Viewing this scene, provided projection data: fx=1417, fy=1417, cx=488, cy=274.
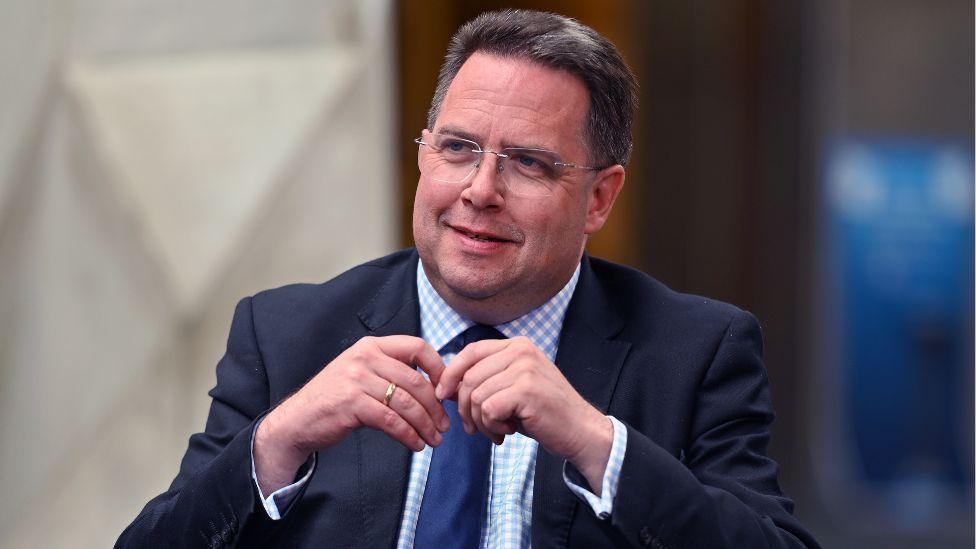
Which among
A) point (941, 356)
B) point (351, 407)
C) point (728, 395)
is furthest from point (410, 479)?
point (941, 356)

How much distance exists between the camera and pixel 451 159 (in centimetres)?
253

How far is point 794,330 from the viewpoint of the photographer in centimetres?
639

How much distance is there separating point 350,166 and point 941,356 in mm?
3215

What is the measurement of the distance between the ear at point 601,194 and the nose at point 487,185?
223 mm

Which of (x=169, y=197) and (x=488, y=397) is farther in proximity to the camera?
(x=169, y=197)

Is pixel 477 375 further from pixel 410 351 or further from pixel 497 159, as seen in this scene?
pixel 497 159

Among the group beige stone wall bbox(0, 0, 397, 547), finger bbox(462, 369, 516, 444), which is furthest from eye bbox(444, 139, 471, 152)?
beige stone wall bbox(0, 0, 397, 547)

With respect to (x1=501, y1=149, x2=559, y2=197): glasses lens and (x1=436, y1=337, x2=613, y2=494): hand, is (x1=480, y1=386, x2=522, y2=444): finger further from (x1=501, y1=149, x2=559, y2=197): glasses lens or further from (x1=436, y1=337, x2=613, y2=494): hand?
(x1=501, y1=149, x2=559, y2=197): glasses lens

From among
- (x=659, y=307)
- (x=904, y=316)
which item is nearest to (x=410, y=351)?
(x=659, y=307)

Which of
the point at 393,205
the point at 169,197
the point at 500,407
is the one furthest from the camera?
the point at 393,205

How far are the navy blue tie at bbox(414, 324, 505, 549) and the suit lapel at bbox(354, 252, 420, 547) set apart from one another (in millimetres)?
51

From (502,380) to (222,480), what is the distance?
0.50 meters

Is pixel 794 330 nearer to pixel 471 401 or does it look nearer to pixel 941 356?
pixel 941 356

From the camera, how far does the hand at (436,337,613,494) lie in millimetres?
2186
